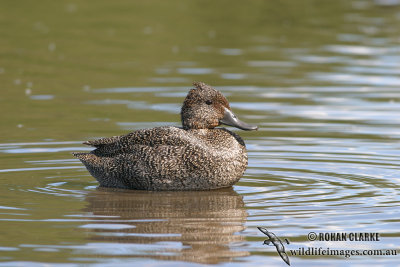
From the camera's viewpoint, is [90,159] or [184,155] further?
[90,159]

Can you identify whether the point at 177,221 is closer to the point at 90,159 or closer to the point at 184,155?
the point at 184,155

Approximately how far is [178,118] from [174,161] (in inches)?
171

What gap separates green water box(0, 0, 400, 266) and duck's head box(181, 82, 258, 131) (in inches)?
31.1

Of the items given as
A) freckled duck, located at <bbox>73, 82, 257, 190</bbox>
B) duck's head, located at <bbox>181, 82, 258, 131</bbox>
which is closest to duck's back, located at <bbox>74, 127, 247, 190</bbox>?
freckled duck, located at <bbox>73, 82, 257, 190</bbox>

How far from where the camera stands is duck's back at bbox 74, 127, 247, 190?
9.84 meters

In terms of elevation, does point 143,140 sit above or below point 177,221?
above

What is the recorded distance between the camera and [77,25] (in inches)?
879

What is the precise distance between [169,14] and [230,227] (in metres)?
15.6

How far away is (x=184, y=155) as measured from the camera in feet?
32.2

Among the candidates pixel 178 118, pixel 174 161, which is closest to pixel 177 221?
pixel 174 161

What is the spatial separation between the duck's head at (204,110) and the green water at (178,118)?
79cm

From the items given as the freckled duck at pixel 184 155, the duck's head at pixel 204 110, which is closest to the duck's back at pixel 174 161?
the freckled duck at pixel 184 155

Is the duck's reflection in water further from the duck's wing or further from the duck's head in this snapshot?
the duck's head

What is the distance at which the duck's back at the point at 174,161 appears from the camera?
9.84 meters
